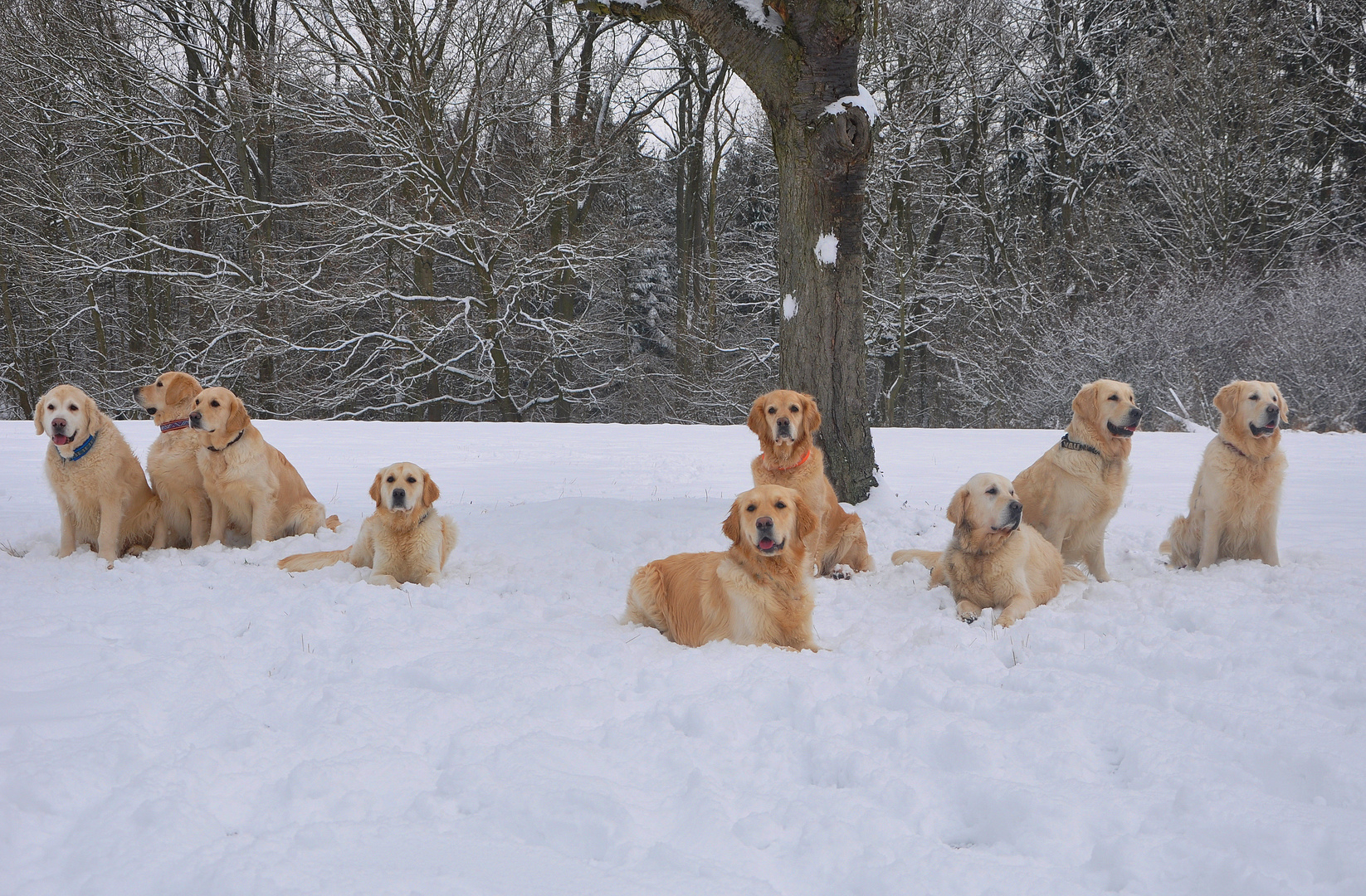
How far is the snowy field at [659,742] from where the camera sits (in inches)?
73.1

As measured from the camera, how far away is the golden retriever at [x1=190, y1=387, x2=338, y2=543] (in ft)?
18.0

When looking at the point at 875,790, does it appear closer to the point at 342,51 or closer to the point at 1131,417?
the point at 1131,417

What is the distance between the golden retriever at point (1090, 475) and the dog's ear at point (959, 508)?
3.15 ft

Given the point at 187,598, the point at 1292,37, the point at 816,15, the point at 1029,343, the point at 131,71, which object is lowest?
the point at 187,598

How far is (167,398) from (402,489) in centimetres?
229

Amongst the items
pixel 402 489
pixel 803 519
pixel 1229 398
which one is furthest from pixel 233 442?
pixel 1229 398

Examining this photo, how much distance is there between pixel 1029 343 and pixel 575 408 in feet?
36.1

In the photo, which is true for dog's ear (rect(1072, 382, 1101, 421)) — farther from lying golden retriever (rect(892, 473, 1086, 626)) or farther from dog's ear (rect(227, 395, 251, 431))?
dog's ear (rect(227, 395, 251, 431))

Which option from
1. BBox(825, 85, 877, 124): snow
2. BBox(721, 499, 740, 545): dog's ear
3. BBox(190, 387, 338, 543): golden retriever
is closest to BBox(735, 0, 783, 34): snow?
BBox(825, 85, 877, 124): snow

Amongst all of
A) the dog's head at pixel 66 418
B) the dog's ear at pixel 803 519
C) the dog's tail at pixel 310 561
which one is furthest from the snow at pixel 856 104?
the dog's head at pixel 66 418

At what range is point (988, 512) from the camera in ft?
13.9

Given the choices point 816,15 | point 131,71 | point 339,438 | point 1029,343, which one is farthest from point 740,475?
point 131,71

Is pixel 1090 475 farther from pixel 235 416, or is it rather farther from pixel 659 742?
pixel 235 416

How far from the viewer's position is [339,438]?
11.1 meters
